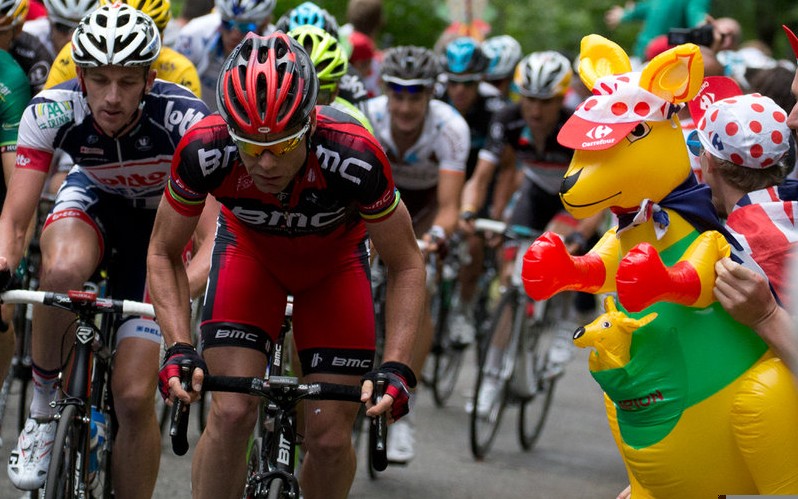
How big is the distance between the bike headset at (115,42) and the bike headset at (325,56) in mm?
1390

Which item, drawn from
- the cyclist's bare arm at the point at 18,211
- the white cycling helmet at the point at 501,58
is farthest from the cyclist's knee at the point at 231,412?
the white cycling helmet at the point at 501,58

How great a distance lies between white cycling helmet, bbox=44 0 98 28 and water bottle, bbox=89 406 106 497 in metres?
3.04

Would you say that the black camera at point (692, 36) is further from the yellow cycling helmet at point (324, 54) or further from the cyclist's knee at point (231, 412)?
the cyclist's knee at point (231, 412)

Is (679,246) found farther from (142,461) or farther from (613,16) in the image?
(613,16)

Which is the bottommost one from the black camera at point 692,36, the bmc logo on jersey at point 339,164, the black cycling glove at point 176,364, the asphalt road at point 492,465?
the asphalt road at point 492,465

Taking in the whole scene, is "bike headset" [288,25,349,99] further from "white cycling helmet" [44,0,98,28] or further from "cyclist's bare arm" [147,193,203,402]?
"cyclist's bare arm" [147,193,203,402]

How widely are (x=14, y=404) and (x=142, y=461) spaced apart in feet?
11.8

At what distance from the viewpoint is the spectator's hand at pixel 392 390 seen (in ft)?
14.0

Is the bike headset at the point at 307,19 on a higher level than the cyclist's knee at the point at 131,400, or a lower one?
higher

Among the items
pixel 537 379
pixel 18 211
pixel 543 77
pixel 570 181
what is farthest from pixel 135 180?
pixel 537 379

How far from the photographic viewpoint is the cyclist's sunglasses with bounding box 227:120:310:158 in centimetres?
439

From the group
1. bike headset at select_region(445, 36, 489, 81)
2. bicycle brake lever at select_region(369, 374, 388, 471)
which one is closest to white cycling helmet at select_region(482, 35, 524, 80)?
bike headset at select_region(445, 36, 489, 81)

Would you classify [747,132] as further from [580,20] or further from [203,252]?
[580,20]

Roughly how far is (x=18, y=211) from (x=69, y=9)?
103 inches
